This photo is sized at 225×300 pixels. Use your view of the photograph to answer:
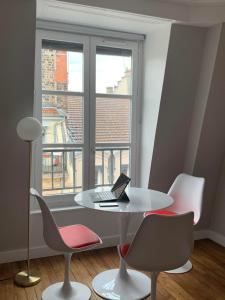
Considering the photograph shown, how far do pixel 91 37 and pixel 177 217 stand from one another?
2.25 m

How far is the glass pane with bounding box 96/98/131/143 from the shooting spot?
3518mm

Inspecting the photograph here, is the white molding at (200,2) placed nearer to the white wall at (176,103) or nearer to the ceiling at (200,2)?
the ceiling at (200,2)

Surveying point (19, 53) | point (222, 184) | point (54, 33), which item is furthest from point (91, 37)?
point (222, 184)

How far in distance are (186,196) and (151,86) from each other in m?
1.24

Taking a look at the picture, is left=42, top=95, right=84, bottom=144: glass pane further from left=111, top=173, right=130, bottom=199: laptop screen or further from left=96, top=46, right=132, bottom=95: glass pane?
left=111, top=173, right=130, bottom=199: laptop screen

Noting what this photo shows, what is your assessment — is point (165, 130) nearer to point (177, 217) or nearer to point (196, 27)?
point (196, 27)

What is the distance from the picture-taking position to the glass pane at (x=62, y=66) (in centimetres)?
323

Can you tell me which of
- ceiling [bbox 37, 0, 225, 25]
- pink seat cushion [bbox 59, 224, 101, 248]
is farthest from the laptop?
ceiling [bbox 37, 0, 225, 25]

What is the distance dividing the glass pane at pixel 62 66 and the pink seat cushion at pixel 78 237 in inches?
59.5

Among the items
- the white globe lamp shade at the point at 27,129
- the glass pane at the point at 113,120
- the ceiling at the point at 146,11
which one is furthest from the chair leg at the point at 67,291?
the ceiling at the point at 146,11

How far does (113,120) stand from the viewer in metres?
3.60

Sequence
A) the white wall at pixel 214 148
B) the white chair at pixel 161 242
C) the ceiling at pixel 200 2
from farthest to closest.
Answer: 1. the white wall at pixel 214 148
2. the ceiling at pixel 200 2
3. the white chair at pixel 161 242

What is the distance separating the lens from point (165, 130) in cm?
343

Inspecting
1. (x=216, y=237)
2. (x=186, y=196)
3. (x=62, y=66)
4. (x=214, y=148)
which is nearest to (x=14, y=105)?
(x=62, y=66)
